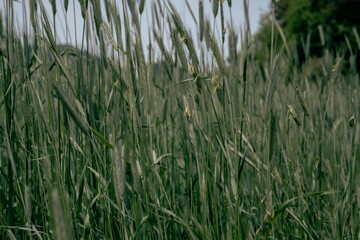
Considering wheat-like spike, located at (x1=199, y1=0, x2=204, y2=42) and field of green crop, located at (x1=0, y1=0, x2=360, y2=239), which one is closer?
Result: field of green crop, located at (x1=0, y1=0, x2=360, y2=239)

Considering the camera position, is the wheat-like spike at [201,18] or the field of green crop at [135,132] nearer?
the field of green crop at [135,132]

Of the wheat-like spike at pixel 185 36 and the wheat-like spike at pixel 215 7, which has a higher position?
the wheat-like spike at pixel 215 7

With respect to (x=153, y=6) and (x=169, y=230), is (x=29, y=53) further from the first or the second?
(x=169, y=230)

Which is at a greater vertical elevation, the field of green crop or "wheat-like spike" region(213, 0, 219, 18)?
"wheat-like spike" region(213, 0, 219, 18)

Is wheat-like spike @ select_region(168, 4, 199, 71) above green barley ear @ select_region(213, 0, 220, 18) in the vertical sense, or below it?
below

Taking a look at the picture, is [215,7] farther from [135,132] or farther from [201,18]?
[135,132]

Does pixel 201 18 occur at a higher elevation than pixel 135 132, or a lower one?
higher

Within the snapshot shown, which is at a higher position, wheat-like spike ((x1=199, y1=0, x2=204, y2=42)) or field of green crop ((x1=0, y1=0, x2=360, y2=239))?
wheat-like spike ((x1=199, y1=0, x2=204, y2=42))

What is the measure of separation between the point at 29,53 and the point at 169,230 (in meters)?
0.54

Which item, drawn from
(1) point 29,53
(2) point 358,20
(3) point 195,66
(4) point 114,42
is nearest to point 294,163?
(3) point 195,66

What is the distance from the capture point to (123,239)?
0.58 meters

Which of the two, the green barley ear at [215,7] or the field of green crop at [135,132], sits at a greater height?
the green barley ear at [215,7]

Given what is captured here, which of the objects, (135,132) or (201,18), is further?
(201,18)

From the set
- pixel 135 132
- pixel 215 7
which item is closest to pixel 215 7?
pixel 215 7
